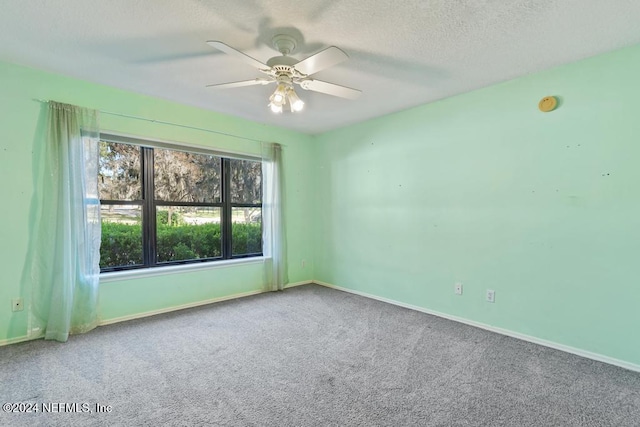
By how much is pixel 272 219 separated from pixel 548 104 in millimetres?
3287

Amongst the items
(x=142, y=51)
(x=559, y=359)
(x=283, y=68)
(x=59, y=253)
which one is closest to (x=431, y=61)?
(x=283, y=68)

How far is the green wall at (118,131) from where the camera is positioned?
2.54 metres

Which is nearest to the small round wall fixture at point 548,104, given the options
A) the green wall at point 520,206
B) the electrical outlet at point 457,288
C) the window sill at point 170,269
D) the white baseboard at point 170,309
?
the green wall at point 520,206

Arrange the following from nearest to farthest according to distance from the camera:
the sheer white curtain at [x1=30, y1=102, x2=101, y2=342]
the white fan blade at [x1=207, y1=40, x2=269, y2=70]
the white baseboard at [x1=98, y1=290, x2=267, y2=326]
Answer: the white fan blade at [x1=207, y1=40, x2=269, y2=70]
the sheer white curtain at [x1=30, y1=102, x2=101, y2=342]
the white baseboard at [x1=98, y1=290, x2=267, y2=326]

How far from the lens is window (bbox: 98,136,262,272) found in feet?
10.5

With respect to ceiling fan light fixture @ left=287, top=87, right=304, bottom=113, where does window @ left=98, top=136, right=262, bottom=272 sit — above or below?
below

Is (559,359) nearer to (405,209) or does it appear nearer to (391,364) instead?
(391,364)

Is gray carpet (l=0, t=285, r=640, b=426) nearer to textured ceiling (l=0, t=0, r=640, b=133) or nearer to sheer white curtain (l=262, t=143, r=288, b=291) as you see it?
sheer white curtain (l=262, t=143, r=288, b=291)

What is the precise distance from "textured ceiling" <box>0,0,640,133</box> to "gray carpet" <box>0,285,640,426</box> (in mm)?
2382

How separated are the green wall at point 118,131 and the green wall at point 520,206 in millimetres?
1449

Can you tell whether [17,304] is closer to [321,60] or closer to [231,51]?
[231,51]

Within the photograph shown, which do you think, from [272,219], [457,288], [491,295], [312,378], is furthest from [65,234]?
[491,295]

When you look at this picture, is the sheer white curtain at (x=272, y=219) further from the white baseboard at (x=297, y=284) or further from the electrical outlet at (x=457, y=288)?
the electrical outlet at (x=457, y=288)

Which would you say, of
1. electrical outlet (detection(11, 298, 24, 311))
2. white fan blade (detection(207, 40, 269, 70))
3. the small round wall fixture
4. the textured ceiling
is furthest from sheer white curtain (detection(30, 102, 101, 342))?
the small round wall fixture
